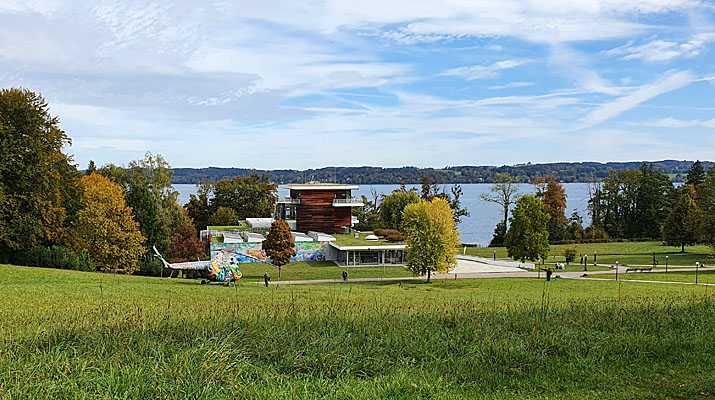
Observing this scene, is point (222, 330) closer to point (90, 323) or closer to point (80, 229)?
point (90, 323)

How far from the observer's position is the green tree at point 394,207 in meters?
67.3

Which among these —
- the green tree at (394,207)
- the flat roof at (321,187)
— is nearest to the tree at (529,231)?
the flat roof at (321,187)

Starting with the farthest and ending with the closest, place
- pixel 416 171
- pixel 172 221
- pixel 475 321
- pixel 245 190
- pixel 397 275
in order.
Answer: pixel 416 171 → pixel 245 190 → pixel 172 221 → pixel 397 275 → pixel 475 321

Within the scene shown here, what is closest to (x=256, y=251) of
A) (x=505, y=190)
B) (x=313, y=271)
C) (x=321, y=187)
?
(x=313, y=271)

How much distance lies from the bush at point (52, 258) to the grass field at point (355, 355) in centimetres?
2285

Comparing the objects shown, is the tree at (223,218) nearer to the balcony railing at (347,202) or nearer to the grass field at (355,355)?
the balcony railing at (347,202)

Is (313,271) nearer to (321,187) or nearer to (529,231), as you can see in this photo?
(529,231)

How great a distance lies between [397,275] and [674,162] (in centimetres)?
13940

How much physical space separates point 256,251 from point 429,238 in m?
19.8

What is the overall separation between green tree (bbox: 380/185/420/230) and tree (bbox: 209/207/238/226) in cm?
1902

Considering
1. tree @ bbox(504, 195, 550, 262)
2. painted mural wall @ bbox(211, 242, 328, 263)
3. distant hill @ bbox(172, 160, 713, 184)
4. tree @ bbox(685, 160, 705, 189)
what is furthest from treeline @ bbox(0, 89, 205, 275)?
distant hill @ bbox(172, 160, 713, 184)

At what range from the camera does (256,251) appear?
46938 mm

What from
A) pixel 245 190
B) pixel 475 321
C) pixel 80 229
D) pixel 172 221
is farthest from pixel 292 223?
pixel 475 321

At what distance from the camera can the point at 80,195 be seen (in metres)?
32.8
